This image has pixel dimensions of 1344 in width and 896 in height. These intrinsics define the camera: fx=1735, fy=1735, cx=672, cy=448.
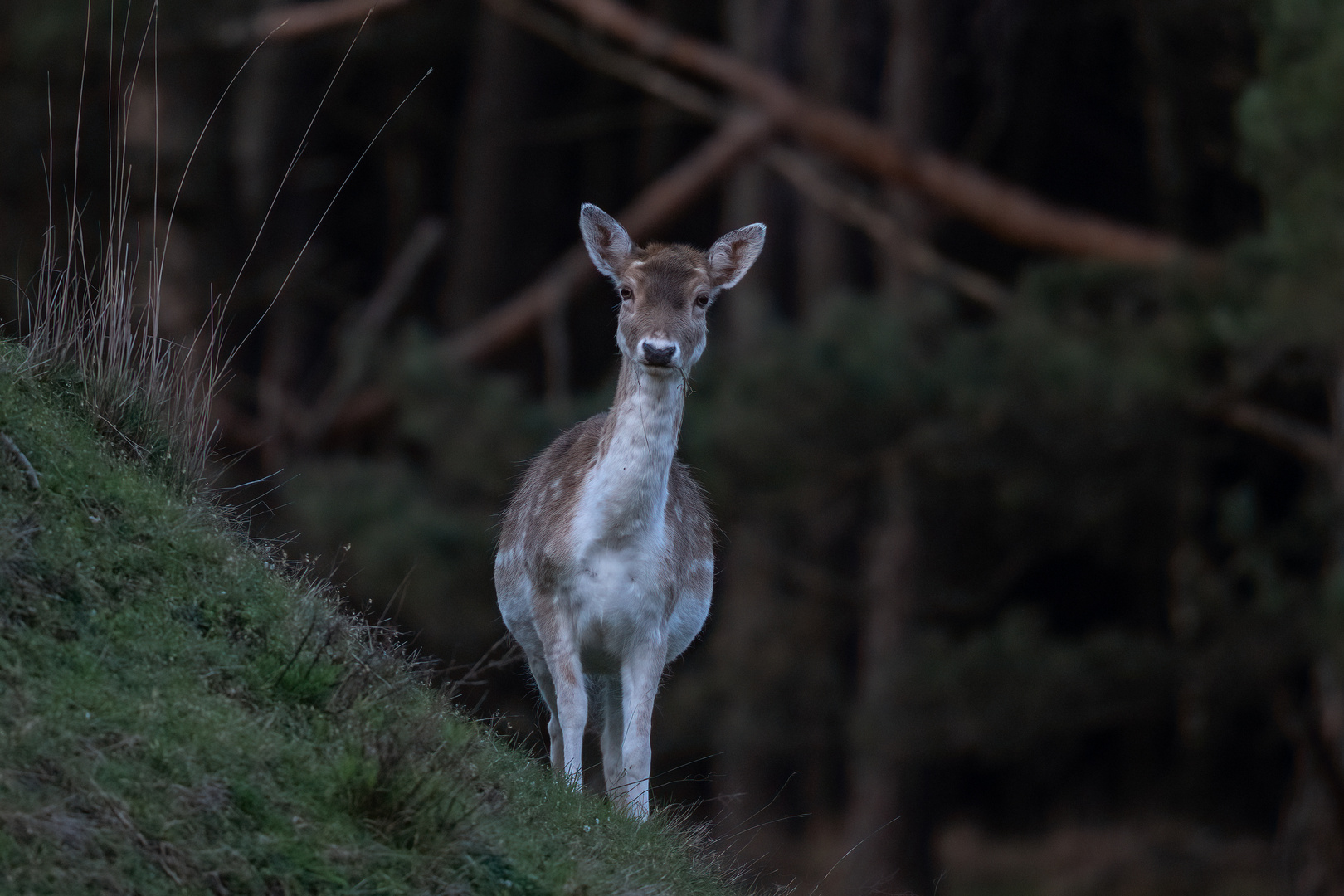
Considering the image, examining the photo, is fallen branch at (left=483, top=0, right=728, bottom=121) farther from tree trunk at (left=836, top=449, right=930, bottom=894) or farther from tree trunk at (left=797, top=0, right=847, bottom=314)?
tree trunk at (left=836, top=449, right=930, bottom=894)

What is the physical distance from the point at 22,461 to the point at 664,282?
3.14m

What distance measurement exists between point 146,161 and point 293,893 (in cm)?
1810

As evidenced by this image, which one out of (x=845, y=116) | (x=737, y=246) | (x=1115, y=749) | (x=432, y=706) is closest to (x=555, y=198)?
→ (x=845, y=116)

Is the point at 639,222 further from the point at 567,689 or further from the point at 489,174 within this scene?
the point at 567,689

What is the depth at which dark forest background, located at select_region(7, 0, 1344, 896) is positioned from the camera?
1498 centimetres

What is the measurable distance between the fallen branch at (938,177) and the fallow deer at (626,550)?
8.53 m

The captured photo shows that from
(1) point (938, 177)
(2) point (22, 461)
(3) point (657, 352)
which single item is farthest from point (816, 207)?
(2) point (22, 461)

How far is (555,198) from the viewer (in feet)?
88.5

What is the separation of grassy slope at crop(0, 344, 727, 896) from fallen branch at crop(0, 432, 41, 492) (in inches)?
1.4

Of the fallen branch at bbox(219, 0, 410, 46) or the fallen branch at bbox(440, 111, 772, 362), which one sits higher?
the fallen branch at bbox(219, 0, 410, 46)

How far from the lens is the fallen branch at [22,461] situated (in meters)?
5.78

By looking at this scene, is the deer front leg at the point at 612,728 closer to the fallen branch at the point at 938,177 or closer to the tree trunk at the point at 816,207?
A: the fallen branch at the point at 938,177

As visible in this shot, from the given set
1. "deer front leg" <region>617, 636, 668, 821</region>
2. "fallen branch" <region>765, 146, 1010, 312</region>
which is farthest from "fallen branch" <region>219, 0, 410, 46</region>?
"deer front leg" <region>617, 636, 668, 821</region>

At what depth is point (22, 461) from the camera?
5.80m
